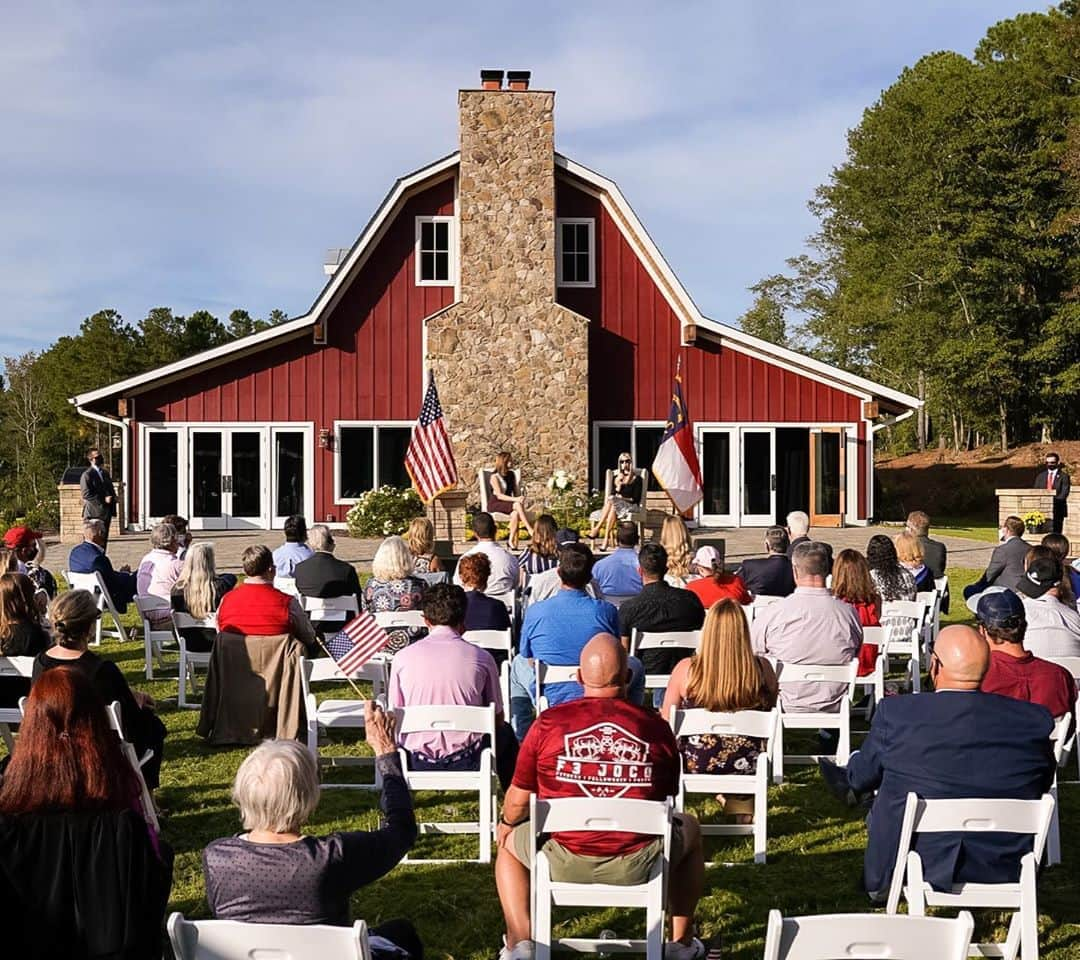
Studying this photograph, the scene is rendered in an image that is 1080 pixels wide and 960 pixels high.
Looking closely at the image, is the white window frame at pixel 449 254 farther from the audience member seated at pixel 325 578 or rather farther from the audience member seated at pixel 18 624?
the audience member seated at pixel 18 624

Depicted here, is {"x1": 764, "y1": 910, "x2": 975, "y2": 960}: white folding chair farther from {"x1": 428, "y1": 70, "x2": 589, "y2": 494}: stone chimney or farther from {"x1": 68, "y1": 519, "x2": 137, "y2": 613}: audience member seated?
{"x1": 428, "y1": 70, "x2": 589, "y2": 494}: stone chimney

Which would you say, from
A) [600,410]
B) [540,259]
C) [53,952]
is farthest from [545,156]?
[53,952]

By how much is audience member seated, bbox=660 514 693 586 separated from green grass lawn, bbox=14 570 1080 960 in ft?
7.22

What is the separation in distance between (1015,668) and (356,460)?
18389 mm

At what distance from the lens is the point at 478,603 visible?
7.51m

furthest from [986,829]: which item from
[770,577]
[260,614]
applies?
[770,577]

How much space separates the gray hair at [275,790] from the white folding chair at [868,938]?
4.16 feet

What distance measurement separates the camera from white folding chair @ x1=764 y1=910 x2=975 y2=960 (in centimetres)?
280

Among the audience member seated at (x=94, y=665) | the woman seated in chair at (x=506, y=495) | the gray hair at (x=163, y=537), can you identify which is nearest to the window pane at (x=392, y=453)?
the woman seated in chair at (x=506, y=495)

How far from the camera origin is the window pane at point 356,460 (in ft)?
75.2

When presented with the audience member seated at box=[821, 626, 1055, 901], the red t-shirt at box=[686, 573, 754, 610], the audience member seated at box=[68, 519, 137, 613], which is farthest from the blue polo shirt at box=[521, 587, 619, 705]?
the audience member seated at box=[68, 519, 137, 613]

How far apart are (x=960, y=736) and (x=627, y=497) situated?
14.9m

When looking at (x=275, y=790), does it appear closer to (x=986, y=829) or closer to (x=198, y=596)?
(x=986, y=829)

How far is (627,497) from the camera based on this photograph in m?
19.2
